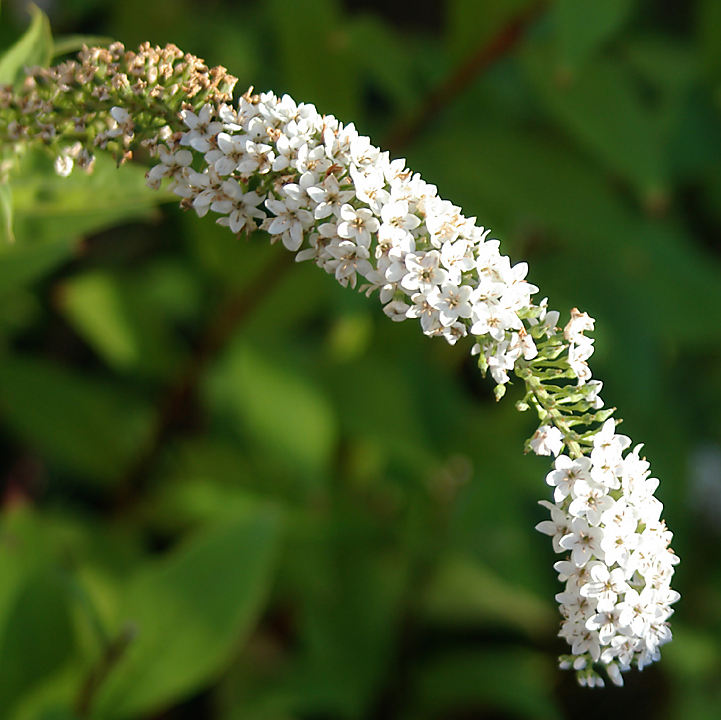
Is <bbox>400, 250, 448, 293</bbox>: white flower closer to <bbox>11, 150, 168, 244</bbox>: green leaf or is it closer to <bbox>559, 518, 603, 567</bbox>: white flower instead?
<bbox>559, 518, 603, 567</bbox>: white flower

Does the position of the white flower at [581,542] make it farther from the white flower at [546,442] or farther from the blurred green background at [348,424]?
the blurred green background at [348,424]

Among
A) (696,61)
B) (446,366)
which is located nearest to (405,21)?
(696,61)

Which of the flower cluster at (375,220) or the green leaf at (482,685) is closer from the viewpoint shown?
the flower cluster at (375,220)

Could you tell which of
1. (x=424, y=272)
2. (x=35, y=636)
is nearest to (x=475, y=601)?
(x=35, y=636)

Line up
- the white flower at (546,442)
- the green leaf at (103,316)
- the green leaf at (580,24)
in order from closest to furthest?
the white flower at (546,442)
the green leaf at (580,24)
the green leaf at (103,316)

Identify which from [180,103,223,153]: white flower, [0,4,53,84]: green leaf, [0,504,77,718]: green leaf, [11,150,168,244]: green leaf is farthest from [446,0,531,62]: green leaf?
[0,504,77,718]: green leaf

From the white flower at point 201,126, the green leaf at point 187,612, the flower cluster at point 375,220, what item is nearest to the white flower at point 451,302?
the flower cluster at point 375,220

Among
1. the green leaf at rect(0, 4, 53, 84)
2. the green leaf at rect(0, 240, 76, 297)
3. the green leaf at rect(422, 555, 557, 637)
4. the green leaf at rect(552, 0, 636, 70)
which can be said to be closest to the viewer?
the green leaf at rect(0, 4, 53, 84)
